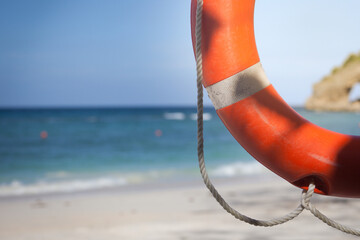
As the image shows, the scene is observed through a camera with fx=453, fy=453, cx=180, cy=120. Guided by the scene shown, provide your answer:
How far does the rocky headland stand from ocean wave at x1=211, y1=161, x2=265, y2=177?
30.9 metres

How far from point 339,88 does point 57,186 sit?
118 ft

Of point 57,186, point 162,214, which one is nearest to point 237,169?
point 57,186

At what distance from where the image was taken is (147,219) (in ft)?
12.9

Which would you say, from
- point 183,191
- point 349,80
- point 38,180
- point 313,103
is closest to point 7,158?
point 38,180

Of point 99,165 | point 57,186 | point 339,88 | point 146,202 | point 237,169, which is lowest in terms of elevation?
point 146,202

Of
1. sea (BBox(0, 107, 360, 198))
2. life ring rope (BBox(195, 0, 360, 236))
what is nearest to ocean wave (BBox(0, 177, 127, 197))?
sea (BBox(0, 107, 360, 198))

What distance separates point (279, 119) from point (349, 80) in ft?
127

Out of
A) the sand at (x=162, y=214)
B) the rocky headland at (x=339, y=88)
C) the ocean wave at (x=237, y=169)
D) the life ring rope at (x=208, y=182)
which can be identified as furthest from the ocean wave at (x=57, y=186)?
the rocky headland at (x=339, y=88)

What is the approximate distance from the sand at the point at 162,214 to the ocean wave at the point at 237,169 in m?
1.86

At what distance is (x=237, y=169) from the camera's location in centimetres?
820

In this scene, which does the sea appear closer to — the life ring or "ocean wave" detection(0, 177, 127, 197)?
"ocean wave" detection(0, 177, 127, 197)

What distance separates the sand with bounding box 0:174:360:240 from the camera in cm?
335

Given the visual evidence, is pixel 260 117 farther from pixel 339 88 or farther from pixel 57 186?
pixel 339 88

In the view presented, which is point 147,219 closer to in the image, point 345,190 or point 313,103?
point 345,190
